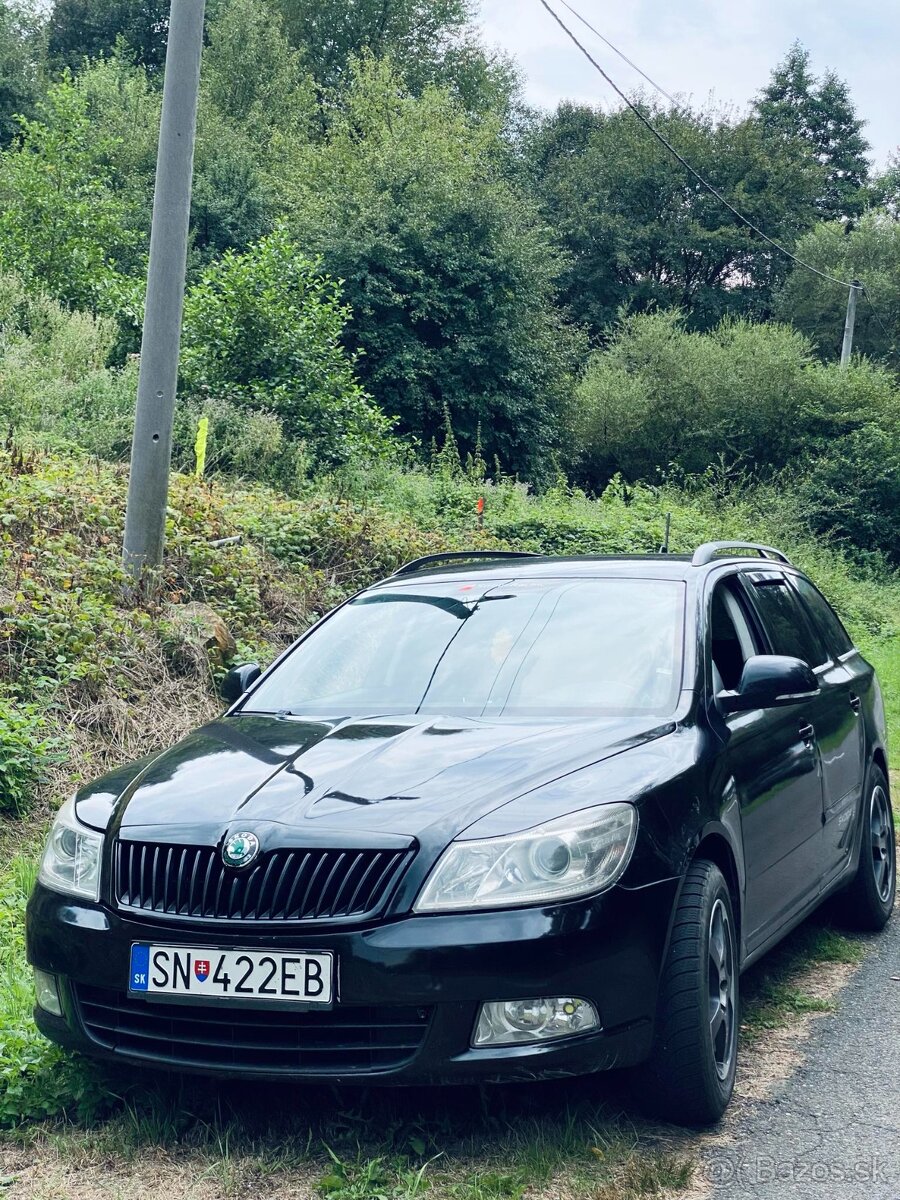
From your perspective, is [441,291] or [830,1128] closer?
[830,1128]

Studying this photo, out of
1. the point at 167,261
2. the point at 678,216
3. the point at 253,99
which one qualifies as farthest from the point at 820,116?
the point at 167,261

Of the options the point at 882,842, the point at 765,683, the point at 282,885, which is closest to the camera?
the point at 282,885

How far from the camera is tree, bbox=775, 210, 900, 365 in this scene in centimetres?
4850

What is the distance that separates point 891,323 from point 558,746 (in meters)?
48.8

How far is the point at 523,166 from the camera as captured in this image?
5378 centimetres

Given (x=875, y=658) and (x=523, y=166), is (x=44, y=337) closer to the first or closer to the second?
(x=875, y=658)

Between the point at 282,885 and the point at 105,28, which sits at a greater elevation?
the point at 105,28

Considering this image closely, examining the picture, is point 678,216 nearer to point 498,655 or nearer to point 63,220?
point 63,220

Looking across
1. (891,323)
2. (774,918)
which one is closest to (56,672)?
(774,918)

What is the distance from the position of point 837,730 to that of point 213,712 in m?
4.36

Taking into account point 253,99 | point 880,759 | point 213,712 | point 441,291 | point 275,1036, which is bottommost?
point 213,712

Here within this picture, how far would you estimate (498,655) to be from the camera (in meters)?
4.64

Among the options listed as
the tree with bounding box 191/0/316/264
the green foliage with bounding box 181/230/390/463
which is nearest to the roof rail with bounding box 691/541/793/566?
the green foliage with bounding box 181/230/390/463

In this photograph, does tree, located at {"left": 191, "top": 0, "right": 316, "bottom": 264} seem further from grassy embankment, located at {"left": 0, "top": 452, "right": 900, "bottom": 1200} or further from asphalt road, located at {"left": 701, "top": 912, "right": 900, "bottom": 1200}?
asphalt road, located at {"left": 701, "top": 912, "right": 900, "bottom": 1200}
